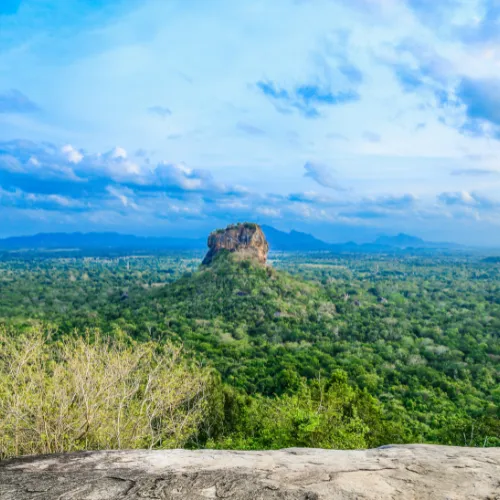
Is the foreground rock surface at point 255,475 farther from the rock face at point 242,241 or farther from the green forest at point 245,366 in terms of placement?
the rock face at point 242,241

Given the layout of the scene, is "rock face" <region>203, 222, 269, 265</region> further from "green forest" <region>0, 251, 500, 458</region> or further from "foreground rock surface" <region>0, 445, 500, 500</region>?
Result: "foreground rock surface" <region>0, 445, 500, 500</region>

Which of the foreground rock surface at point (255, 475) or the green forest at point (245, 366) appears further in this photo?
the green forest at point (245, 366)

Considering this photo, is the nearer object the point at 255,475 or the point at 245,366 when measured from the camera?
the point at 255,475

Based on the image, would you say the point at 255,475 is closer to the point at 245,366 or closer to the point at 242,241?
the point at 245,366

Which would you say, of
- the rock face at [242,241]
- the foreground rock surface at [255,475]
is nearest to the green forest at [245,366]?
the rock face at [242,241]

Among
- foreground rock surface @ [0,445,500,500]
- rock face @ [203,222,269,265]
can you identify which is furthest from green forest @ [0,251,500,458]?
foreground rock surface @ [0,445,500,500]

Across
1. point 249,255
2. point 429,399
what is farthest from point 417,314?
point 429,399

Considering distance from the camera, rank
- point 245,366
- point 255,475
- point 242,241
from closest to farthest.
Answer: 1. point 255,475
2. point 245,366
3. point 242,241

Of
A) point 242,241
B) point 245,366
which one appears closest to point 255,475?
point 245,366
